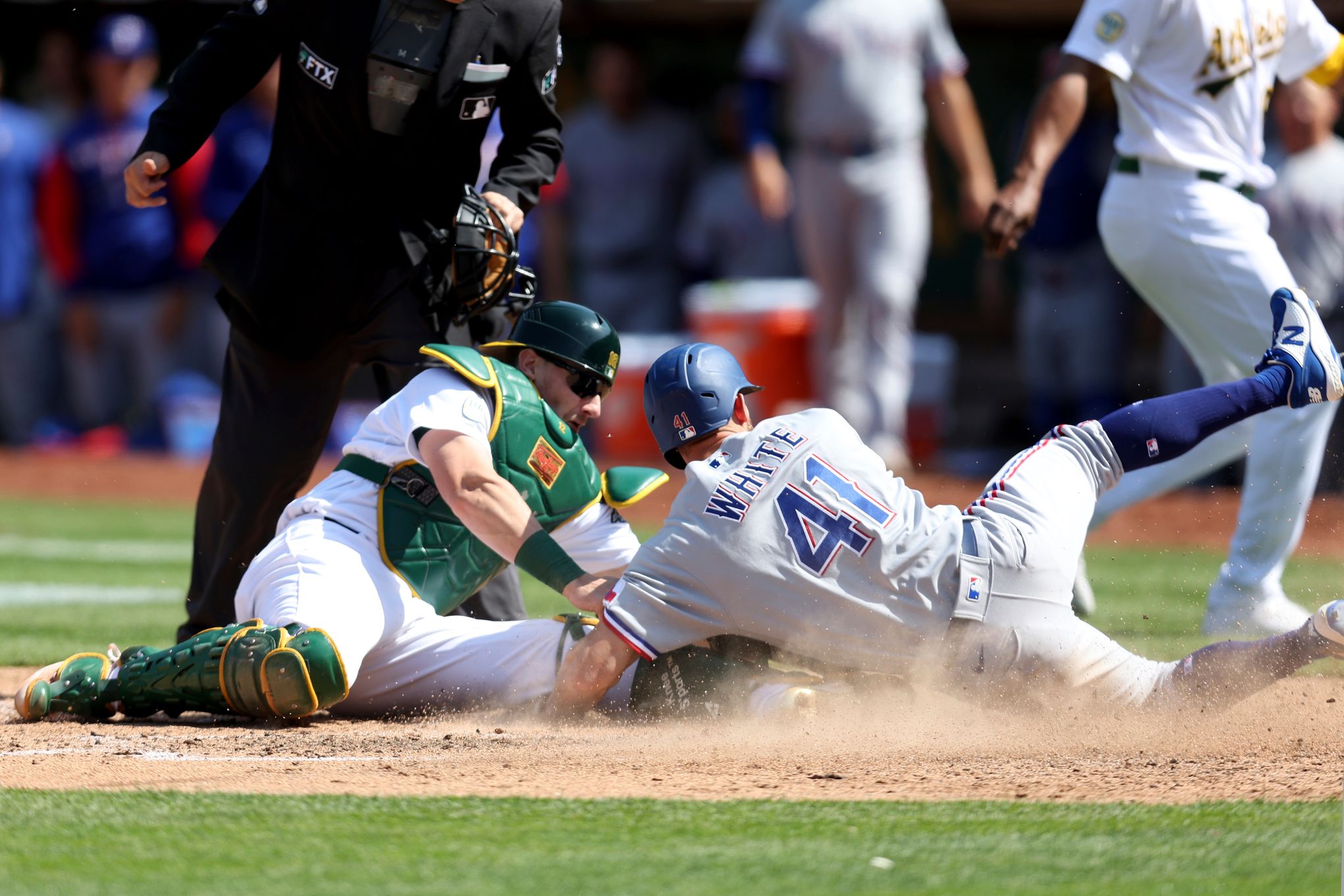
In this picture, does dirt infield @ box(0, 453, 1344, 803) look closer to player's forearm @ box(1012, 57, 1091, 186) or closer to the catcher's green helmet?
the catcher's green helmet

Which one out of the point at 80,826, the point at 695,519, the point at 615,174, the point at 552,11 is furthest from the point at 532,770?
the point at 615,174

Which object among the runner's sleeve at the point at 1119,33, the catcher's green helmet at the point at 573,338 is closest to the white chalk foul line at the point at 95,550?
the catcher's green helmet at the point at 573,338

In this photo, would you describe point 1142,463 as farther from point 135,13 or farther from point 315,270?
point 135,13

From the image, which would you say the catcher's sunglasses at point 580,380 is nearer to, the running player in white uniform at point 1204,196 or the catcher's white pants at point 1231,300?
the running player in white uniform at point 1204,196

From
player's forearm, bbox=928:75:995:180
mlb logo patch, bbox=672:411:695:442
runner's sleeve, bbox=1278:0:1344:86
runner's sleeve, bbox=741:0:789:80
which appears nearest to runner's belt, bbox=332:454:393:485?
mlb logo patch, bbox=672:411:695:442

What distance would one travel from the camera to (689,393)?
4.45 metres

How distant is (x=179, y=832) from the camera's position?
10.6 ft

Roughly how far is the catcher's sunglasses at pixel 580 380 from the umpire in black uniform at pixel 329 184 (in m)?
0.55

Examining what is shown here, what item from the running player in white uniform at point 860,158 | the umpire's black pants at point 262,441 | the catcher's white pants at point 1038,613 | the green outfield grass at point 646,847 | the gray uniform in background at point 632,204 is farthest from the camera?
the gray uniform in background at point 632,204

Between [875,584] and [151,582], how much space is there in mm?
4859

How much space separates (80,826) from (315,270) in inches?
85.1

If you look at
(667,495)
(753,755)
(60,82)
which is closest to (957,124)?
(667,495)

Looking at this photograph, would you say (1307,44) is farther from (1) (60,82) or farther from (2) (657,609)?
(1) (60,82)

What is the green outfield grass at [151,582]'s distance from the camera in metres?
6.05
